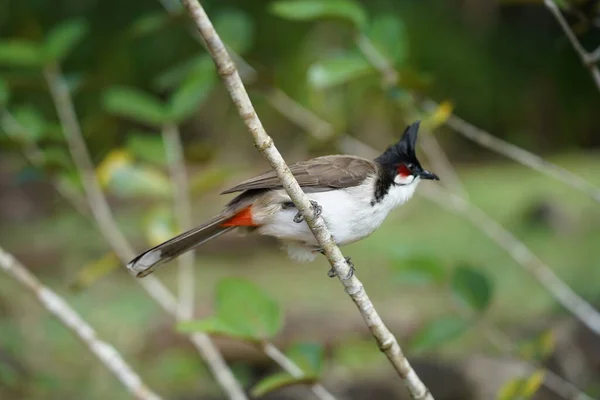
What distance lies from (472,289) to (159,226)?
86cm

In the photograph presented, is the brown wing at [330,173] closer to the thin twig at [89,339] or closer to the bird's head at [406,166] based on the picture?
the bird's head at [406,166]

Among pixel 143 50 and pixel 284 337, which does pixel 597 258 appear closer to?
pixel 284 337

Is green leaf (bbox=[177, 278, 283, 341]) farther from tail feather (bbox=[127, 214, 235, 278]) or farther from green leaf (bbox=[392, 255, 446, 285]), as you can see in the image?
green leaf (bbox=[392, 255, 446, 285])

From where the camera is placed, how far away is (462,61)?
16.9 ft

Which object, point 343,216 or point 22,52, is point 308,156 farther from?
point 343,216

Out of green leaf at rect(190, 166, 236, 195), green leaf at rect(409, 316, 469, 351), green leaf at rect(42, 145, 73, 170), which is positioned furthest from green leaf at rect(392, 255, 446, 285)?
green leaf at rect(42, 145, 73, 170)

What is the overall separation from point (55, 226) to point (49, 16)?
139cm

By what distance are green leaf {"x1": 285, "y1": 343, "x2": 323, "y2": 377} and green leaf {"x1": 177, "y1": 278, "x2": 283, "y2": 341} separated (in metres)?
0.11

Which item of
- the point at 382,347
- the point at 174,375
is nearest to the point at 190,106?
the point at 382,347

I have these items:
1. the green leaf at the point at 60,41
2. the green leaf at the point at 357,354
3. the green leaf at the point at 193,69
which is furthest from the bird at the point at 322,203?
the green leaf at the point at 357,354

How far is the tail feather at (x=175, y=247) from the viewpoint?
1.69 meters

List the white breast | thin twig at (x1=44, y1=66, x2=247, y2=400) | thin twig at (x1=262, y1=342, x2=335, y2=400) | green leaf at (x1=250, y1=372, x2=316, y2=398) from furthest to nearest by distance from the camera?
thin twig at (x1=44, y1=66, x2=247, y2=400) < the white breast < thin twig at (x1=262, y1=342, x2=335, y2=400) < green leaf at (x1=250, y1=372, x2=316, y2=398)

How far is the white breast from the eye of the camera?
5.87 ft

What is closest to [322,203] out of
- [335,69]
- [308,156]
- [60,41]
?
[335,69]
